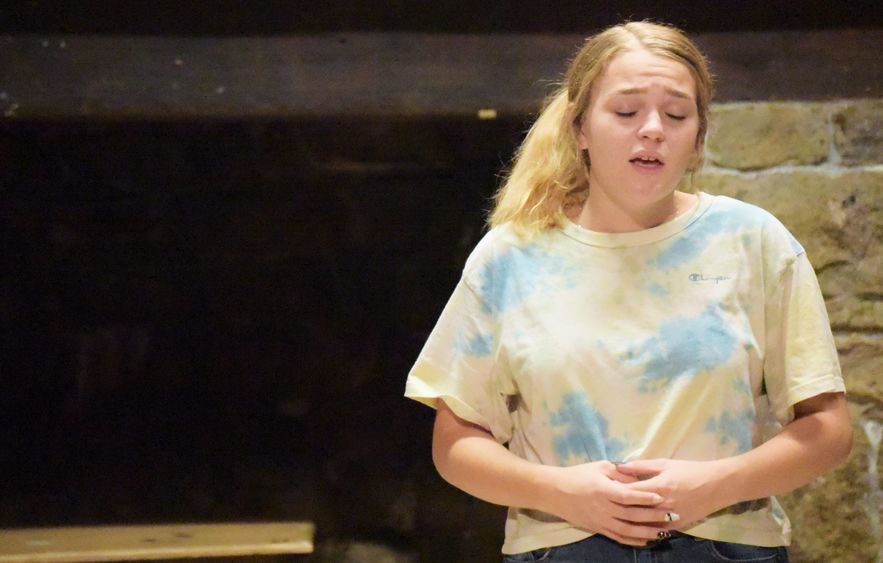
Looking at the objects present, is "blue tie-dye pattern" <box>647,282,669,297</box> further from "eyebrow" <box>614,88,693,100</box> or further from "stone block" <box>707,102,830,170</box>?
"stone block" <box>707,102,830,170</box>

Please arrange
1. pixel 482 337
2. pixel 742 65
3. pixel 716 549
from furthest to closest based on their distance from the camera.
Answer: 1. pixel 742 65
2. pixel 482 337
3. pixel 716 549

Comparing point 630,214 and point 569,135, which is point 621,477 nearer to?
point 630,214

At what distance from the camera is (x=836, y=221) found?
1822 millimetres

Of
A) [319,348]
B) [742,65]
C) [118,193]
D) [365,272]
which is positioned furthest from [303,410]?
[742,65]

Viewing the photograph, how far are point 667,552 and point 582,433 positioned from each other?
0.16 meters

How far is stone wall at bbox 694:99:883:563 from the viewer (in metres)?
1.75

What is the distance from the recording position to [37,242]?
8.36 feet

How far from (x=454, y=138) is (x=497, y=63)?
0.48 meters

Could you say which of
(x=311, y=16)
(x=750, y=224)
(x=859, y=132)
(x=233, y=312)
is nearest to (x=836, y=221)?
(x=859, y=132)

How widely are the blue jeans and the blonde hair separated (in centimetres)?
40

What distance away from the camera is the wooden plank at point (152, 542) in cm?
212

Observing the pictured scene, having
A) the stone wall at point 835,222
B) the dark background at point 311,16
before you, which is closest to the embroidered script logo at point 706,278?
the stone wall at point 835,222

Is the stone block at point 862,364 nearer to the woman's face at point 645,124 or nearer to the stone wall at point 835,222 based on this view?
the stone wall at point 835,222

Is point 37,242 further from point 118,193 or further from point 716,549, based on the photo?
point 716,549
